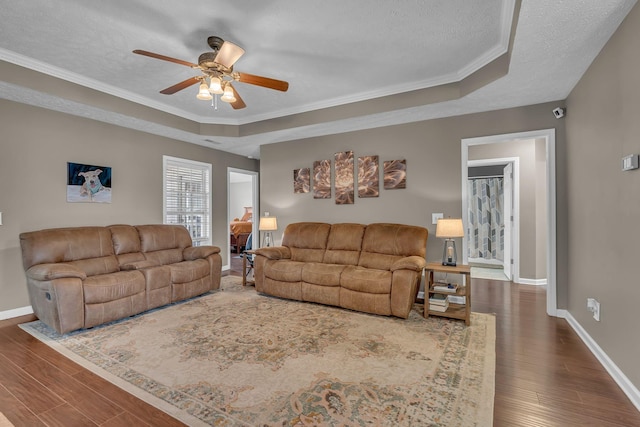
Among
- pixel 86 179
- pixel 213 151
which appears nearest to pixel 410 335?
pixel 86 179

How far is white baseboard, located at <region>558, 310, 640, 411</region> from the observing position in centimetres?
188

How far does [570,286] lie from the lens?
332cm

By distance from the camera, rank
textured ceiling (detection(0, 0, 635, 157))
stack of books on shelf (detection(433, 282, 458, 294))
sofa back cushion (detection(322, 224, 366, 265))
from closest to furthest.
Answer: textured ceiling (detection(0, 0, 635, 157)) → stack of books on shelf (detection(433, 282, 458, 294)) → sofa back cushion (detection(322, 224, 366, 265))

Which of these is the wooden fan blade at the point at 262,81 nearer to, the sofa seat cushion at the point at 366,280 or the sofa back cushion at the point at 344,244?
the sofa seat cushion at the point at 366,280

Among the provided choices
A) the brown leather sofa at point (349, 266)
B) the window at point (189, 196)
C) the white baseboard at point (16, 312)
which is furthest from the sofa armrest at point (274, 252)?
the white baseboard at point (16, 312)

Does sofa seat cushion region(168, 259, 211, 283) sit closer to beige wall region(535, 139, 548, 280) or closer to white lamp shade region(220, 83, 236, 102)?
white lamp shade region(220, 83, 236, 102)

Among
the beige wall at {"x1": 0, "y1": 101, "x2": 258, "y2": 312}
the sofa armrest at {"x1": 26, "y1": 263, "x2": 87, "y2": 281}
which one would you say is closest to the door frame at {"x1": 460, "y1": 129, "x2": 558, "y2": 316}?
the sofa armrest at {"x1": 26, "y1": 263, "x2": 87, "y2": 281}

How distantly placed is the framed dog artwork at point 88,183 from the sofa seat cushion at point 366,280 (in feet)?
12.0

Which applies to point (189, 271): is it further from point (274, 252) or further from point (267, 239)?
point (267, 239)

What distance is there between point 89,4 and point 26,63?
154 cm

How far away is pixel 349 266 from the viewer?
12.8 ft

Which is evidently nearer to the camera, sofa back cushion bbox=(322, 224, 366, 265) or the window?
sofa back cushion bbox=(322, 224, 366, 265)

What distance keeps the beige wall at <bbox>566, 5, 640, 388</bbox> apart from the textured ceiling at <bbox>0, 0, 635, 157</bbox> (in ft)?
0.90

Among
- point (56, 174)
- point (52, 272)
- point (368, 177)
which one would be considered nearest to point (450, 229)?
point (368, 177)
